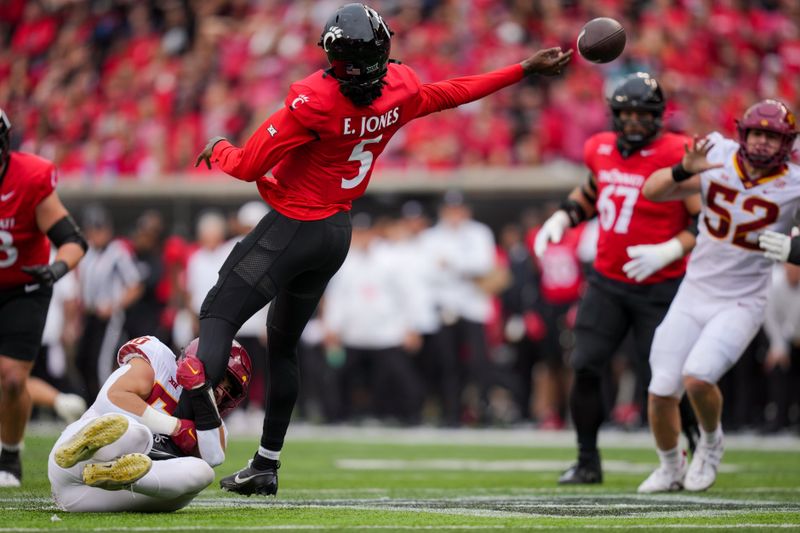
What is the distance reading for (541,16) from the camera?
52.9 ft

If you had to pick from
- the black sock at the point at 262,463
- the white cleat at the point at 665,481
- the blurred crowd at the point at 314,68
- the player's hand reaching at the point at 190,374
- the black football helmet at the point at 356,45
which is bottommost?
the white cleat at the point at 665,481

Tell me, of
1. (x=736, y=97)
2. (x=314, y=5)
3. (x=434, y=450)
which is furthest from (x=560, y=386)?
(x=314, y=5)

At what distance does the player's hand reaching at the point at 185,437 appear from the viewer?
5.30 metres

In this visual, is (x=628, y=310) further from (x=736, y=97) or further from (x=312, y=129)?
(x=736, y=97)

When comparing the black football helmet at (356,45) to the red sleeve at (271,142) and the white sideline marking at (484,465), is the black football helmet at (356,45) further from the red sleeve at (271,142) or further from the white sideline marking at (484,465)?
the white sideline marking at (484,465)

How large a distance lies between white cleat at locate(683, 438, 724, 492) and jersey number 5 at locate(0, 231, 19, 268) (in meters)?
3.74

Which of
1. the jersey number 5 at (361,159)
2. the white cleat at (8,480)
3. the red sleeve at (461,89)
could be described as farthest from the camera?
the white cleat at (8,480)

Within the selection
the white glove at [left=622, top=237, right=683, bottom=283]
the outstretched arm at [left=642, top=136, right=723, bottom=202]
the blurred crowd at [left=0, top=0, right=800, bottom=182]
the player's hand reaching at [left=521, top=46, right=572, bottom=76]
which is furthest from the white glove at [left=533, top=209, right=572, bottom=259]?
the blurred crowd at [left=0, top=0, right=800, bottom=182]

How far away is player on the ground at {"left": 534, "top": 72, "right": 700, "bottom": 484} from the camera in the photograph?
24.4ft

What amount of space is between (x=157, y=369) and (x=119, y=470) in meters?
0.57

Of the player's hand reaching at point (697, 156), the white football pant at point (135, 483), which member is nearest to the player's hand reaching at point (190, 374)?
the white football pant at point (135, 483)

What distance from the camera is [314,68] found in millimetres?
16359

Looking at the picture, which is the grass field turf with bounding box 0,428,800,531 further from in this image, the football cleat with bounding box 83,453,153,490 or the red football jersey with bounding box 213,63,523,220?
the red football jersey with bounding box 213,63,523,220

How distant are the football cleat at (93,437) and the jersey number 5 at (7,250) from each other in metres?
2.24
